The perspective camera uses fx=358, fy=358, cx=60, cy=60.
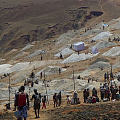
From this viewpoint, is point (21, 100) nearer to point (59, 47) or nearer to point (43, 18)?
point (59, 47)

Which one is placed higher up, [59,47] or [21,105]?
[59,47]

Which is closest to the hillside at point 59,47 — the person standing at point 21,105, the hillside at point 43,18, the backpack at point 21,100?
the hillside at point 43,18

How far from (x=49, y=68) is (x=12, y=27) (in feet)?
277

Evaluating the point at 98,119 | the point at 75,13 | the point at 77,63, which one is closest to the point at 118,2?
the point at 75,13

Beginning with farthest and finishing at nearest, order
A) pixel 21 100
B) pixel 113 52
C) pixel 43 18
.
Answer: pixel 43 18
pixel 113 52
pixel 21 100

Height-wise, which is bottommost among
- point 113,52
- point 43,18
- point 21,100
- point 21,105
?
point 21,105

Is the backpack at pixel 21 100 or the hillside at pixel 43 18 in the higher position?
the hillside at pixel 43 18

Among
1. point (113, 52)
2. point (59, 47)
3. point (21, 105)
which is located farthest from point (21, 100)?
point (59, 47)

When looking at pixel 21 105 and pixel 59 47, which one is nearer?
pixel 21 105

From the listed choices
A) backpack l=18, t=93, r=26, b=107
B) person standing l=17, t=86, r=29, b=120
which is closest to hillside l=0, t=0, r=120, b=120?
person standing l=17, t=86, r=29, b=120

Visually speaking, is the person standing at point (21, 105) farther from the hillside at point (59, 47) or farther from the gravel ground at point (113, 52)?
the gravel ground at point (113, 52)

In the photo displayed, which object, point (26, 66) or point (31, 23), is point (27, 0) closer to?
point (31, 23)

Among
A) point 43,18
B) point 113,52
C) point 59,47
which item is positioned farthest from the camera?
point 43,18

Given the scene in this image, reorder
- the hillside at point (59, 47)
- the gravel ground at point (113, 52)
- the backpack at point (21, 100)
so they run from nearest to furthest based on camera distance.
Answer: the backpack at point (21, 100)
the hillside at point (59, 47)
the gravel ground at point (113, 52)
